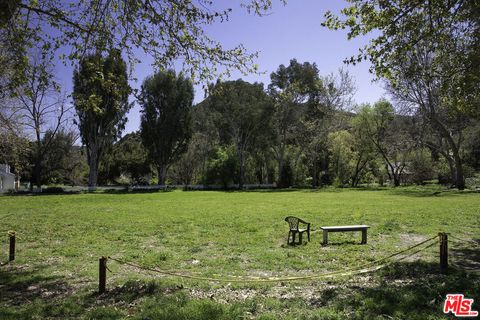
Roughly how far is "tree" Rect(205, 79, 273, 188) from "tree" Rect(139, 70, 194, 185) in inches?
176

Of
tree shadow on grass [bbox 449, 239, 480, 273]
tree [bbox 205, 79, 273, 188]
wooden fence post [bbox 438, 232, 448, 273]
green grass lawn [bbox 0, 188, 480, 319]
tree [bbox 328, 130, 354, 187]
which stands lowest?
green grass lawn [bbox 0, 188, 480, 319]

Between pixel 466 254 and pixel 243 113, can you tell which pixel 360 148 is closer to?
pixel 243 113

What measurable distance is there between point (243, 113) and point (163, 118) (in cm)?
1086

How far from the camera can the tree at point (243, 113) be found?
1944 inches

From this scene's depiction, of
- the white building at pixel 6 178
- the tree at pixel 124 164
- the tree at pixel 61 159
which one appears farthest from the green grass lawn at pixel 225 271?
the tree at pixel 124 164

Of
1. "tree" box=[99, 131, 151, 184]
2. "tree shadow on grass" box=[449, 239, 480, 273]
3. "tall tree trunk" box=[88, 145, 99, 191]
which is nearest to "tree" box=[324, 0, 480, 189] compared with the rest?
"tree shadow on grass" box=[449, 239, 480, 273]

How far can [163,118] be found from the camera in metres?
48.5

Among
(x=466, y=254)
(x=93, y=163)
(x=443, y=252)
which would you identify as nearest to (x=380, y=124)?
(x=93, y=163)

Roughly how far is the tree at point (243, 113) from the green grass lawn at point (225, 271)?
3511 centimetres

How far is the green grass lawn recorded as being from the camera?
566cm

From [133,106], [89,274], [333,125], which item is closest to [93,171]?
[133,106]

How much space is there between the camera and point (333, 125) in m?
49.8

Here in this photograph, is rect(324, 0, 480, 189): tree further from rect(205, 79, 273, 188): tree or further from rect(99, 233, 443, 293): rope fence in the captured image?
rect(205, 79, 273, 188): tree

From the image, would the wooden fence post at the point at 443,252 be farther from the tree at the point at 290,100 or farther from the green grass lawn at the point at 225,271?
the tree at the point at 290,100
